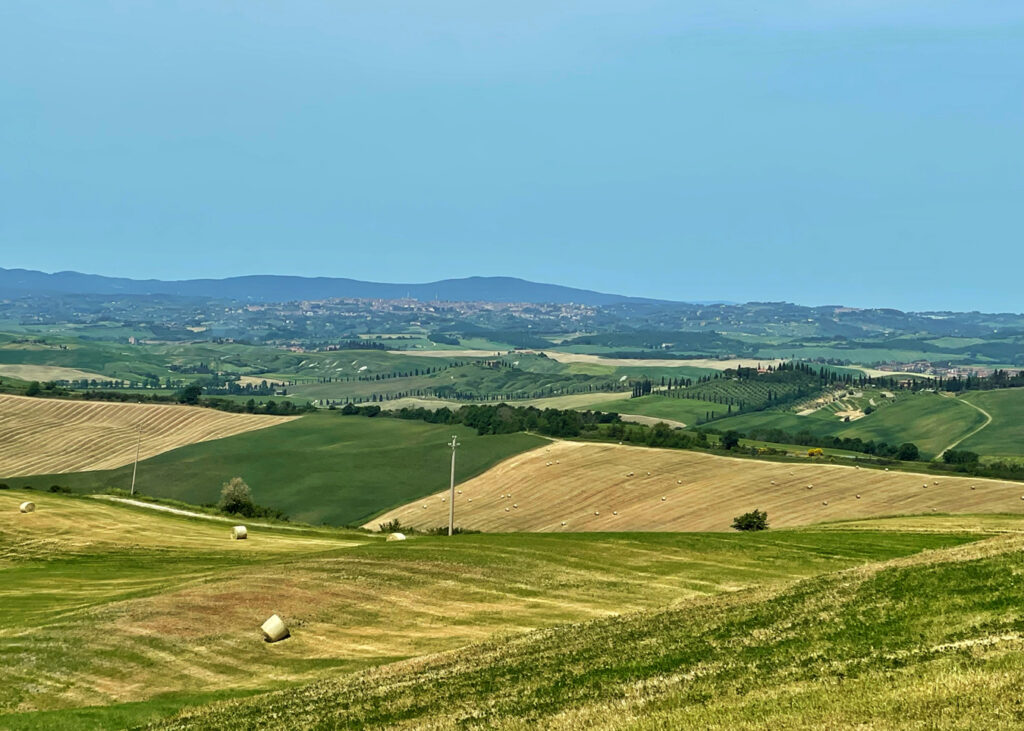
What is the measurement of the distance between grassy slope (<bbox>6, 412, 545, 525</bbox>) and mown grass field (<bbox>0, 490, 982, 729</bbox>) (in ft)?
253

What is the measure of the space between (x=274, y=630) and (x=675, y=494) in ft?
308

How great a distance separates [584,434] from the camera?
193m

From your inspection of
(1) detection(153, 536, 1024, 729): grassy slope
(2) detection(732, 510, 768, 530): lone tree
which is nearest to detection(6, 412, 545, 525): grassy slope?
(2) detection(732, 510, 768, 530): lone tree

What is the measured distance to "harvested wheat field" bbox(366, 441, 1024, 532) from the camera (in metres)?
119

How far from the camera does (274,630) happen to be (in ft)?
150

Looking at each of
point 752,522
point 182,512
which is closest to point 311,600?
point 752,522

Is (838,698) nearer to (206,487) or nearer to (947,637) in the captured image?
(947,637)

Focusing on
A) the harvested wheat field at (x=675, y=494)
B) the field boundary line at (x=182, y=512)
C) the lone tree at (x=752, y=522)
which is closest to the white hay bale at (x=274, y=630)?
the field boundary line at (x=182, y=512)

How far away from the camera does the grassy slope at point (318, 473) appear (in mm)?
159250

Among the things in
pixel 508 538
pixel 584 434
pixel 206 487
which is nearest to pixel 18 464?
pixel 206 487

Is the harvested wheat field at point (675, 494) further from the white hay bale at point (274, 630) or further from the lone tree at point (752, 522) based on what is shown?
the white hay bale at point (274, 630)

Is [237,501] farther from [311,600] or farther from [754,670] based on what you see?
[754,670]

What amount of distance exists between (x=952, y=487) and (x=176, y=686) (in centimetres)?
10604

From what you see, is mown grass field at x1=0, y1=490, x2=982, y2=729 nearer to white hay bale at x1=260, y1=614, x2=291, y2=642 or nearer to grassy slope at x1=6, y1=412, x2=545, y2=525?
white hay bale at x1=260, y1=614, x2=291, y2=642
